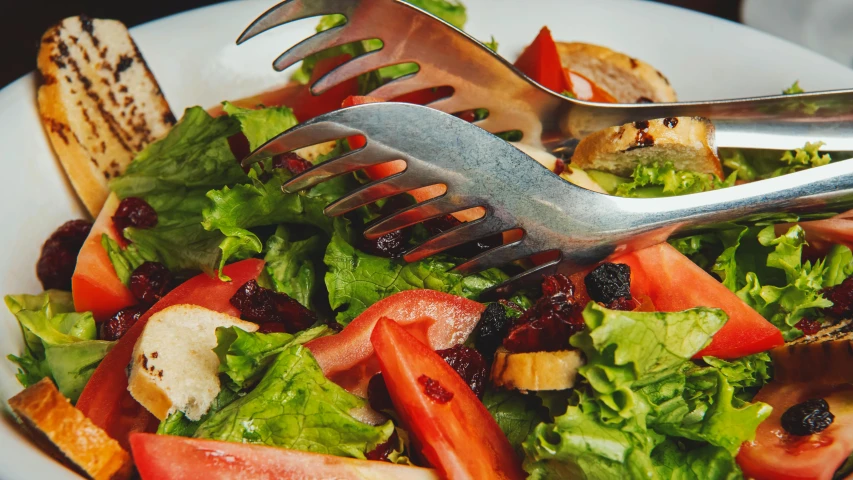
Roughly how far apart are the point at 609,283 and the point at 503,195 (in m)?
0.45

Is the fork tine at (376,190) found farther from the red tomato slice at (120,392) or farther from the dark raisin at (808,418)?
the dark raisin at (808,418)

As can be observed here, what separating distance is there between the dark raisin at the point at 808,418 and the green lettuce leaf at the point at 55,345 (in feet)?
6.84

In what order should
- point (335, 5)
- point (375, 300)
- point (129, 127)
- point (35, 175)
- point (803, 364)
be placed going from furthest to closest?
point (129, 127) → point (35, 175) → point (335, 5) → point (375, 300) → point (803, 364)

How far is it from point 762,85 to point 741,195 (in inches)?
54.2

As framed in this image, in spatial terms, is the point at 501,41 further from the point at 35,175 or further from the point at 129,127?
the point at 35,175

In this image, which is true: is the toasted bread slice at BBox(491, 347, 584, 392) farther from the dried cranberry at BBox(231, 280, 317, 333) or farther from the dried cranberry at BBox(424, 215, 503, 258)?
the dried cranberry at BBox(231, 280, 317, 333)

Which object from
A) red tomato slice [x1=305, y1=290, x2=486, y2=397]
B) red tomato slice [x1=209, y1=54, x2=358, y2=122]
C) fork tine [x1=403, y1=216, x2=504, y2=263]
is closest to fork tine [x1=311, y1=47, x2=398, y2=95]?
red tomato slice [x1=209, y1=54, x2=358, y2=122]

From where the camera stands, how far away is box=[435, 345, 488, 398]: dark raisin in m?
2.09

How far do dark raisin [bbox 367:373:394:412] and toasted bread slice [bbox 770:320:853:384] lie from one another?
1.23 meters

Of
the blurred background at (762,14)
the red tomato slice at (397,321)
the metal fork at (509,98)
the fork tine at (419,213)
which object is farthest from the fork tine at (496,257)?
the blurred background at (762,14)

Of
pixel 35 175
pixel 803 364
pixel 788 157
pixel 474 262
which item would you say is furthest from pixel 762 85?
pixel 35 175

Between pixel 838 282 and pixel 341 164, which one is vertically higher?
pixel 341 164

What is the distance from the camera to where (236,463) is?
1.71m

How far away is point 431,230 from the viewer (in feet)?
7.75
